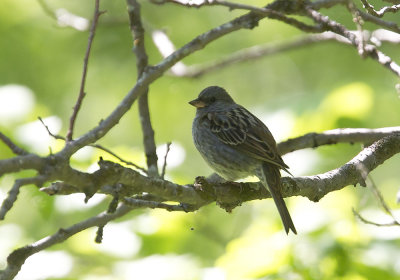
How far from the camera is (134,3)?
5195 millimetres

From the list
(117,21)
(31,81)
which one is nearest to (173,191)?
(117,21)

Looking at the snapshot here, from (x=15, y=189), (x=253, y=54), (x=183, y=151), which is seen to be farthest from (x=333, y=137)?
(x=15, y=189)

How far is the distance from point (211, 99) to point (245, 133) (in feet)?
3.59

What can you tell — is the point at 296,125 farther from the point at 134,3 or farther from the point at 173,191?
the point at 173,191

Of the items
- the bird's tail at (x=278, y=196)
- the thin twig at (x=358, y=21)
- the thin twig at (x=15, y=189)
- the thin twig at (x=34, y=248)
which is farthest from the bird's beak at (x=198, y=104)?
the thin twig at (x=15, y=189)

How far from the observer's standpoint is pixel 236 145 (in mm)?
5449

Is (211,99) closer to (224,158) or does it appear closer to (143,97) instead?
(224,158)

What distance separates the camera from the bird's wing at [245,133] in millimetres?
5074

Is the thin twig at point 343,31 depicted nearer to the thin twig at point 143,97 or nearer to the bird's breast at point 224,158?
the bird's breast at point 224,158

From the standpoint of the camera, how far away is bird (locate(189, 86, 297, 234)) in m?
5.04

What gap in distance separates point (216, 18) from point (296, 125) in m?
4.04

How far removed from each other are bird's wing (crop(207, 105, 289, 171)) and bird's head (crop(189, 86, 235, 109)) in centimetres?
39

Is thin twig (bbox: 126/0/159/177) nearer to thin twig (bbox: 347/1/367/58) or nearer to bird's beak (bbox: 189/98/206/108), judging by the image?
bird's beak (bbox: 189/98/206/108)

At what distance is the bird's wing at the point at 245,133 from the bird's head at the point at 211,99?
387 millimetres
